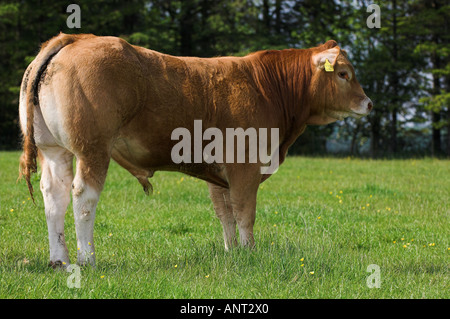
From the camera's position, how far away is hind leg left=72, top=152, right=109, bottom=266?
4.23 meters

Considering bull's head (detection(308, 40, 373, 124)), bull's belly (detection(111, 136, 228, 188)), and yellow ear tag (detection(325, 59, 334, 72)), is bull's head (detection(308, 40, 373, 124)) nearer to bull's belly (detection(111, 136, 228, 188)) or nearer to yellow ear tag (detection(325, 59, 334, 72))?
yellow ear tag (detection(325, 59, 334, 72))

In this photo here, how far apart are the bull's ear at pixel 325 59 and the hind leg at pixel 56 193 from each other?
8.69 feet

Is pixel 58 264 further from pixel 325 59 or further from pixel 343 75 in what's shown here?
pixel 343 75

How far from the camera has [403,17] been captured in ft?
82.0

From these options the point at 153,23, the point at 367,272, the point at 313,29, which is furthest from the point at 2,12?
the point at 367,272

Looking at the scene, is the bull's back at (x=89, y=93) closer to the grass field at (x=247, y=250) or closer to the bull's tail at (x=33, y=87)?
the bull's tail at (x=33, y=87)

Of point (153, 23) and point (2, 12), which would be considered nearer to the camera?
point (2, 12)

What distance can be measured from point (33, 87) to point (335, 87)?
A: 9.74 ft

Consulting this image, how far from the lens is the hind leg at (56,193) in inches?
177

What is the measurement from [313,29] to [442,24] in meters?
6.52

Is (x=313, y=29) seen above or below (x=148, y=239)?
above

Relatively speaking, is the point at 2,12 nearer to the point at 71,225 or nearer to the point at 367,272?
Answer: the point at 71,225

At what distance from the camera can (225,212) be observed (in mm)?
5355

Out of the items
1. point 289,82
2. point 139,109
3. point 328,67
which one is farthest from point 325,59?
point 139,109
